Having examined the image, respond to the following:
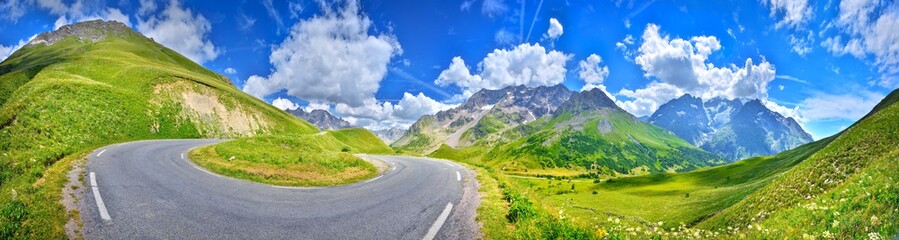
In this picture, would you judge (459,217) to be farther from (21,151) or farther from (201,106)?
(201,106)

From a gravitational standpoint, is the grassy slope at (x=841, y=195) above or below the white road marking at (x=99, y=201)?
above

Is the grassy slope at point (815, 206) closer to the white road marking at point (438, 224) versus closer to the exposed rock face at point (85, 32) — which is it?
the white road marking at point (438, 224)

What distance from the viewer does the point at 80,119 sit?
140 ft

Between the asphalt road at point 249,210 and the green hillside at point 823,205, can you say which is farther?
the green hillside at point 823,205

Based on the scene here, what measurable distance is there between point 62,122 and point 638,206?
67113mm

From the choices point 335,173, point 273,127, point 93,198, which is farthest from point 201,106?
point 93,198

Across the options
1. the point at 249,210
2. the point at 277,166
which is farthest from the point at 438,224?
the point at 277,166

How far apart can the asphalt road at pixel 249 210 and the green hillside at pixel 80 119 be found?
128 centimetres

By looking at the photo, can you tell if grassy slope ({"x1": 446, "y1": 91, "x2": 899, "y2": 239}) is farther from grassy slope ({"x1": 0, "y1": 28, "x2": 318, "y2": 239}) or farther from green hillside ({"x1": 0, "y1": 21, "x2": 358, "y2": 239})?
green hillside ({"x1": 0, "y1": 21, "x2": 358, "y2": 239})

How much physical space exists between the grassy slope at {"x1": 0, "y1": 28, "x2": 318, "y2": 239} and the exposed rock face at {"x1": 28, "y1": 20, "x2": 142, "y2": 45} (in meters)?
129

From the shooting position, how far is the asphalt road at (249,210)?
354 inches

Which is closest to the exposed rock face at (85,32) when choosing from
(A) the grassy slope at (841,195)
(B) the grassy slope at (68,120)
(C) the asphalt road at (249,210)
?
(B) the grassy slope at (68,120)

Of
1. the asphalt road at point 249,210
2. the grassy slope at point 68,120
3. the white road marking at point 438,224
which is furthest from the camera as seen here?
the grassy slope at point 68,120

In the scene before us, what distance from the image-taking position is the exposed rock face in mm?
179762
